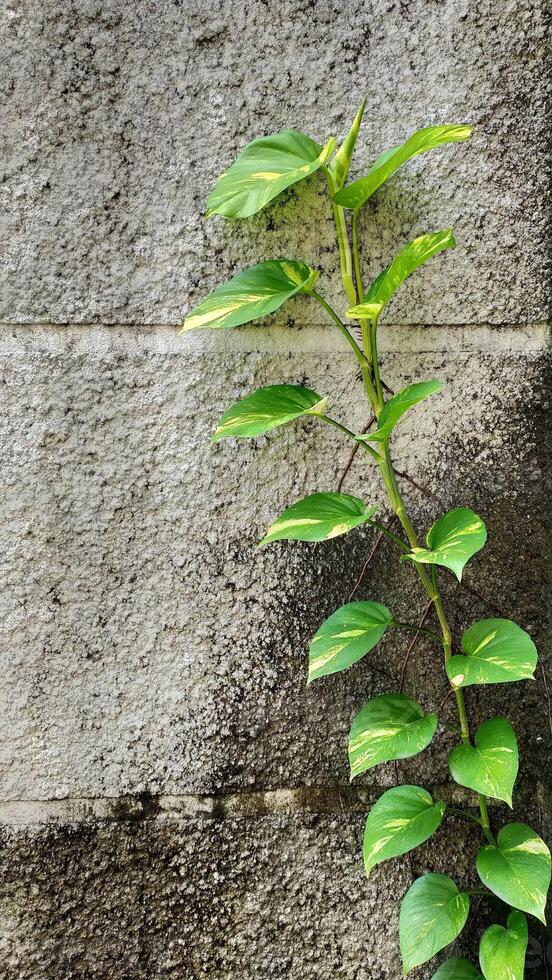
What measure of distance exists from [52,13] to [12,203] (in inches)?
10.1

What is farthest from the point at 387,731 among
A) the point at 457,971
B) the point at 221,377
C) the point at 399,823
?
the point at 221,377

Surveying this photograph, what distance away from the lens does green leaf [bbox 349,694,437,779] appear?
72 cm

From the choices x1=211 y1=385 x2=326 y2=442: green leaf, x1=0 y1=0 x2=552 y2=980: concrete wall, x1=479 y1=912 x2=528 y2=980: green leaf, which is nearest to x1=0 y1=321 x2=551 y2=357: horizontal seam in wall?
x1=0 y1=0 x2=552 y2=980: concrete wall

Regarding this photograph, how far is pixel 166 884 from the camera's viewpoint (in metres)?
0.85

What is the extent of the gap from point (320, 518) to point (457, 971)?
1.84 ft

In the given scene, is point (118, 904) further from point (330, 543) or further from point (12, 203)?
point (12, 203)

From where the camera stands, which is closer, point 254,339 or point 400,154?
point 400,154

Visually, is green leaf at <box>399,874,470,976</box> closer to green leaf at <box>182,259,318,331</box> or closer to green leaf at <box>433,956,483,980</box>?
green leaf at <box>433,956,483,980</box>

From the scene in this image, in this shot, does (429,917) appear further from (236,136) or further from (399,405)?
(236,136)

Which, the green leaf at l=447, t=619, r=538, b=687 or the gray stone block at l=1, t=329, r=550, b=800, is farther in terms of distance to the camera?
the gray stone block at l=1, t=329, r=550, b=800

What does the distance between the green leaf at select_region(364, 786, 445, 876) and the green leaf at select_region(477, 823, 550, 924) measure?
0.07m

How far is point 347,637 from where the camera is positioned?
76 cm

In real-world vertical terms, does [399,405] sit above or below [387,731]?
above

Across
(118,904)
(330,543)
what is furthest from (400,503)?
(118,904)
